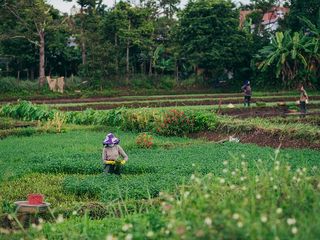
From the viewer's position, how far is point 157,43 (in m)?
54.2

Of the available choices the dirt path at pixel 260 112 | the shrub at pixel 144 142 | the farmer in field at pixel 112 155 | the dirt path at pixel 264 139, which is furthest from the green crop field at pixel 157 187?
the dirt path at pixel 260 112

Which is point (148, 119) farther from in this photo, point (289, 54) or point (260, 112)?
point (289, 54)

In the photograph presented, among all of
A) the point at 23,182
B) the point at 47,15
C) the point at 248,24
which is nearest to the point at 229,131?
the point at 23,182

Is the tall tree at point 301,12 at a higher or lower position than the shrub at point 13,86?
higher

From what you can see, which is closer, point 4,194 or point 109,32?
point 4,194

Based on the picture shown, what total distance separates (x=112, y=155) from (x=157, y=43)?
1617 inches

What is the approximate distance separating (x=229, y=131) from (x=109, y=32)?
1149 inches

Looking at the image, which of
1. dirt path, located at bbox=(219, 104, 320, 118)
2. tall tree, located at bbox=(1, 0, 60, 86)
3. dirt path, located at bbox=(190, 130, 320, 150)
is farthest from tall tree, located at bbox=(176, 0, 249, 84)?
dirt path, located at bbox=(190, 130, 320, 150)

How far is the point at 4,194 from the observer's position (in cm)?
1210

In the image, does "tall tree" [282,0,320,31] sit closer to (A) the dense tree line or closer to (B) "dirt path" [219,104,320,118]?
(A) the dense tree line

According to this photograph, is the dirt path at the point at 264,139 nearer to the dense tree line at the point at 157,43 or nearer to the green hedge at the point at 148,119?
the green hedge at the point at 148,119

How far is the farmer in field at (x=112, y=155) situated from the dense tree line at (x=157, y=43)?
30426 millimetres

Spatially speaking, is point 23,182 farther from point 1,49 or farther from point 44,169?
point 1,49

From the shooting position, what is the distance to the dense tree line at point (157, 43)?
147 feet
